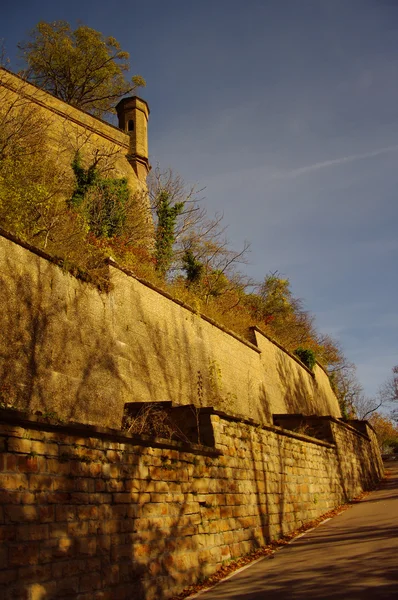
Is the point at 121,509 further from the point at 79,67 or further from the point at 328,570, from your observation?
the point at 79,67

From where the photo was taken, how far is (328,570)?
295 inches

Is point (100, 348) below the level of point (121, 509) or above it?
above

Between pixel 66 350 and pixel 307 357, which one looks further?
pixel 307 357

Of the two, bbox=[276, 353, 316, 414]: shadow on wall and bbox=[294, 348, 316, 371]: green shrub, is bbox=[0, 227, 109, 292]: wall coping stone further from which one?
bbox=[294, 348, 316, 371]: green shrub

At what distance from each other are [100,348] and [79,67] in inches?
1025

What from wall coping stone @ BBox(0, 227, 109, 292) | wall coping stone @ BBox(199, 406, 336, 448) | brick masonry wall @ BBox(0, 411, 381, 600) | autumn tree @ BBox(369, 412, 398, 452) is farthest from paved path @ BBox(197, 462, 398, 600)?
autumn tree @ BBox(369, 412, 398, 452)

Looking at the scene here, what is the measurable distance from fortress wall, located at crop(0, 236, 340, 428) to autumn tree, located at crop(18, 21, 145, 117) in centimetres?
2147

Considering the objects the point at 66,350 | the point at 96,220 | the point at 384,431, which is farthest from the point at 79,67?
the point at 384,431

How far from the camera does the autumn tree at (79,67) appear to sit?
30578 millimetres

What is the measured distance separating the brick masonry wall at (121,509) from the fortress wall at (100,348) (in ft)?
6.62

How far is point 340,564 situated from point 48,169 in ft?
42.2

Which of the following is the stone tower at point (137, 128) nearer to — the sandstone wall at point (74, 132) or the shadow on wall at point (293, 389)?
the sandstone wall at point (74, 132)

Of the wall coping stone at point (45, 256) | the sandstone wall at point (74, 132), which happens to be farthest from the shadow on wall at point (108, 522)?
the sandstone wall at point (74, 132)

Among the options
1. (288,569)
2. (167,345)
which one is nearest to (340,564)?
→ (288,569)
